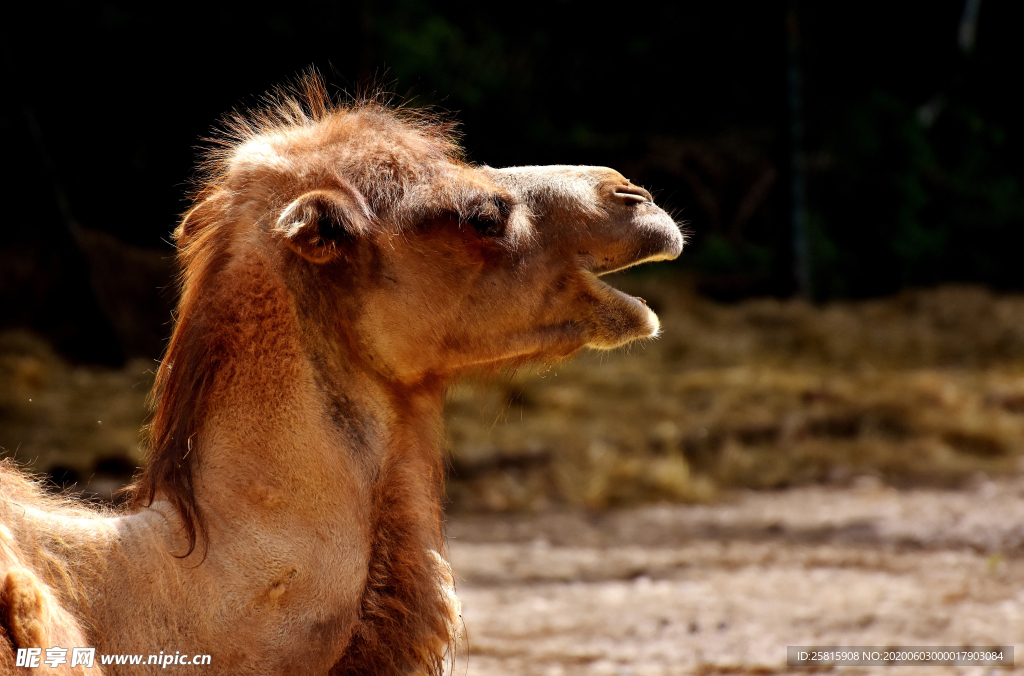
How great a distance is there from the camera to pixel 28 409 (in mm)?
5824

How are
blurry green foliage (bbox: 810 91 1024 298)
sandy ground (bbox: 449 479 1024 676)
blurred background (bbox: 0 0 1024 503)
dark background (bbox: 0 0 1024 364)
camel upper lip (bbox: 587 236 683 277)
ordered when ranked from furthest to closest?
blurry green foliage (bbox: 810 91 1024 298) < dark background (bbox: 0 0 1024 364) < blurred background (bbox: 0 0 1024 503) < sandy ground (bbox: 449 479 1024 676) < camel upper lip (bbox: 587 236 683 277)

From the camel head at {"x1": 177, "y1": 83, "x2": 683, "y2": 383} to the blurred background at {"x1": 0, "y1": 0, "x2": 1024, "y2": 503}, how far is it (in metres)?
0.68

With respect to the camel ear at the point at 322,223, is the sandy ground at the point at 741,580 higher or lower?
lower

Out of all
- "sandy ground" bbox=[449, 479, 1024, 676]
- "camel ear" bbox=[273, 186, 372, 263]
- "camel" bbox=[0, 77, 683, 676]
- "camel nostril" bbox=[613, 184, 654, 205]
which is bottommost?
→ "sandy ground" bbox=[449, 479, 1024, 676]

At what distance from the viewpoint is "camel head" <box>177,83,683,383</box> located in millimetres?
2102

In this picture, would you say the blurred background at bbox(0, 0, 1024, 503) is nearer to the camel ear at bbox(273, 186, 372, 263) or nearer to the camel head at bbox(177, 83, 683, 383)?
the camel head at bbox(177, 83, 683, 383)

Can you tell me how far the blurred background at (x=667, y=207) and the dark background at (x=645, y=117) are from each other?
0.02 metres

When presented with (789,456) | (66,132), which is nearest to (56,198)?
(66,132)

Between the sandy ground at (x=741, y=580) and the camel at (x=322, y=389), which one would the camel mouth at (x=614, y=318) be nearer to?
the camel at (x=322, y=389)

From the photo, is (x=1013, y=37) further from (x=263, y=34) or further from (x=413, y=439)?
(x=413, y=439)

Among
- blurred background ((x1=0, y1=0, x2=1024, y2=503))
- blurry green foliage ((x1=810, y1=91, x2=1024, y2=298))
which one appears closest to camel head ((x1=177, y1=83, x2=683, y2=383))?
blurred background ((x1=0, y1=0, x2=1024, y2=503))

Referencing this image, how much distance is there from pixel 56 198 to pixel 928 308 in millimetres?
6240

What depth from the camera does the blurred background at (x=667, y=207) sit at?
613 cm

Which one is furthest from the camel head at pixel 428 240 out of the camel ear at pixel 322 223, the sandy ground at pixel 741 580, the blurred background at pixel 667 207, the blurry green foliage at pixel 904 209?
the blurry green foliage at pixel 904 209
